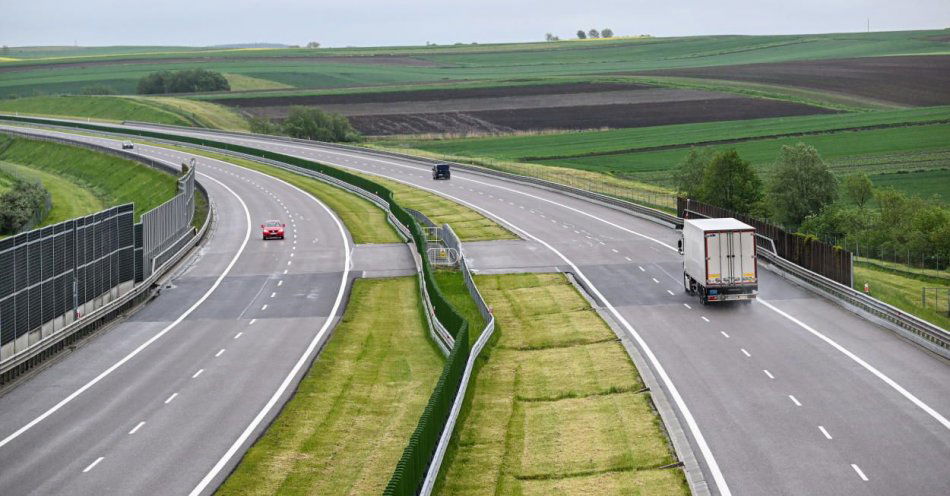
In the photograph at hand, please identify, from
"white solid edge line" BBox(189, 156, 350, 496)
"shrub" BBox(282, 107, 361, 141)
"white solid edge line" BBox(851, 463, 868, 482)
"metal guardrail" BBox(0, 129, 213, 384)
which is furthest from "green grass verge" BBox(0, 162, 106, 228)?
"white solid edge line" BBox(851, 463, 868, 482)

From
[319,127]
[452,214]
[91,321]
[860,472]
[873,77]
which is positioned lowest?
[860,472]

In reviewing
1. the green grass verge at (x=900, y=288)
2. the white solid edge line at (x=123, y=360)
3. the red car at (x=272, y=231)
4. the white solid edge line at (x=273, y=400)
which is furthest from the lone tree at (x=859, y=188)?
the white solid edge line at (x=123, y=360)

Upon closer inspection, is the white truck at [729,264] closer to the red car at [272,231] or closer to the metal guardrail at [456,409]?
the metal guardrail at [456,409]

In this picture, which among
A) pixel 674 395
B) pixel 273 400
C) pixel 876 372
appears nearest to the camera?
pixel 674 395

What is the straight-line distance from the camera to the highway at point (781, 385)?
23.9 metres

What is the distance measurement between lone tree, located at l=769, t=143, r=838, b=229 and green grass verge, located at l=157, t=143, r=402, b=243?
29.0 metres

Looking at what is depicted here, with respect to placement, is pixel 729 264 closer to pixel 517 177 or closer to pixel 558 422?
pixel 558 422

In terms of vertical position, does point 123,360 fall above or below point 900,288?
above

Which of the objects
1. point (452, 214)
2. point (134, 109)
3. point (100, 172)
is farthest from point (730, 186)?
point (134, 109)

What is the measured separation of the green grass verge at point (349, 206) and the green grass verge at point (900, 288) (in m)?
26.6

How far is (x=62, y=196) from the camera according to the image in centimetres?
9894

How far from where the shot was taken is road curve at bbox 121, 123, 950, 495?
23.9 meters

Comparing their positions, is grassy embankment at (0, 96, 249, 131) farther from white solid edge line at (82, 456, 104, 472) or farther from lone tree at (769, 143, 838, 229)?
white solid edge line at (82, 456, 104, 472)

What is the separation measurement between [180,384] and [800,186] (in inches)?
2359
